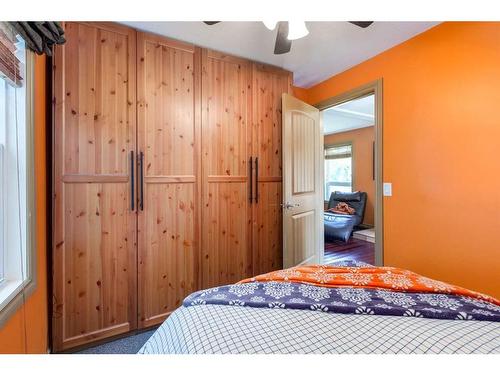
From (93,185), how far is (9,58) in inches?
33.4

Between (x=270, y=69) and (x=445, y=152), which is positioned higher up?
(x=270, y=69)

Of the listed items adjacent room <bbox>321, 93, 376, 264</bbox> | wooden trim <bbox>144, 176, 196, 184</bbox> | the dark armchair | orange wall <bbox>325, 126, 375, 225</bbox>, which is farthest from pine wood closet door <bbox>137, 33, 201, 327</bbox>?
orange wall <bbox>325, 126, 375, 225</bbox>

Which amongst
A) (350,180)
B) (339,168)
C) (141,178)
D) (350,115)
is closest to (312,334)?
(141,178)

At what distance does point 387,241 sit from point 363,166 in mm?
3719

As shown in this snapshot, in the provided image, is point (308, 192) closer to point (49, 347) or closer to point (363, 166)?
point (49, 347)

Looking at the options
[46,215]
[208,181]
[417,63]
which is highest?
[417,63]

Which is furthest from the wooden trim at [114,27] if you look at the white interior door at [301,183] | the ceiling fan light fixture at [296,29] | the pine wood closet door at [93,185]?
the white interior door at [301,183]

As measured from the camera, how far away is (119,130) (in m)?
1.79

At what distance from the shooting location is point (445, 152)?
1772mm

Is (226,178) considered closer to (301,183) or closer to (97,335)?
(301,183)

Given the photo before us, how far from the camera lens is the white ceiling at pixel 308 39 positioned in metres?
1.84

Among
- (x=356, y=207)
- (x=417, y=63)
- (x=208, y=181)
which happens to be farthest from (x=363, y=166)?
(x=208, y=181)

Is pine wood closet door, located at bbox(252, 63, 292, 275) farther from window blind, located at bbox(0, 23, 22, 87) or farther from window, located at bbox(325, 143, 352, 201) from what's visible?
window, located at bbox(325, 143, 352, 201)

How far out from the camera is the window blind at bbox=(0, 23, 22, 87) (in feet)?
3.34
